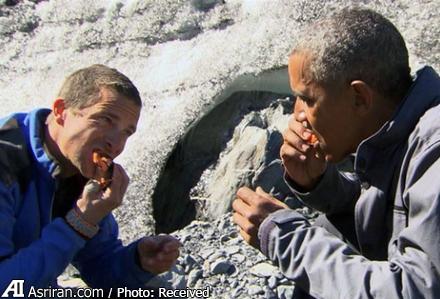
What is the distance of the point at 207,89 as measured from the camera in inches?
285

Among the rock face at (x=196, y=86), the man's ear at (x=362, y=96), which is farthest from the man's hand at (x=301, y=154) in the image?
the rock face at (x=196, y=86)

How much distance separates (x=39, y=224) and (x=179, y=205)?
3248mm

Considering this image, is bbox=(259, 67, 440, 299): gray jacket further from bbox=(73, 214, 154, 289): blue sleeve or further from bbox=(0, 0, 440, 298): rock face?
bbox=(0, 0, 440, 298): rock face

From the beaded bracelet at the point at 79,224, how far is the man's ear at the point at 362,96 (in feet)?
4.58

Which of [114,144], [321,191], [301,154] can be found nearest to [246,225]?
[301,154]

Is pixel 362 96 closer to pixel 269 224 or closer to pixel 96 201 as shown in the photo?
pixel 269 224

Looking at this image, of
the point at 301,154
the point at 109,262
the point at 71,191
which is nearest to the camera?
the point at 301,154

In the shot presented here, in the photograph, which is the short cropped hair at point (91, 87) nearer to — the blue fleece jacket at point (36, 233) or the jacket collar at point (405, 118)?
the blue fleece jacket at point (36, 233)

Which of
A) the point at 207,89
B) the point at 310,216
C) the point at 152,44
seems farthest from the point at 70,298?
the point at 152,44

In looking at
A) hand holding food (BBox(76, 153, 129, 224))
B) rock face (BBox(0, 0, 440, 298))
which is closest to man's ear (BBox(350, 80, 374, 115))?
hand holding food (BBox(76, 153, 129, 224))

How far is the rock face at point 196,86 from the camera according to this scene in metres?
6.24

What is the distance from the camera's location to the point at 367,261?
304 cm

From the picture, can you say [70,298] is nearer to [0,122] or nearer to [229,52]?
[0,122]

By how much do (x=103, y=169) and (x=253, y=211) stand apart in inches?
33.3
